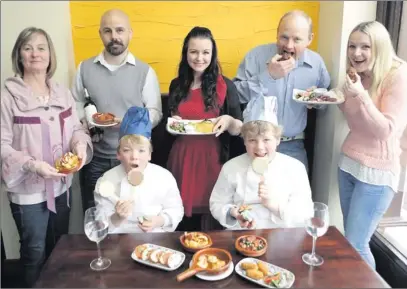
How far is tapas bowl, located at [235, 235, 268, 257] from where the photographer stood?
1473 mm

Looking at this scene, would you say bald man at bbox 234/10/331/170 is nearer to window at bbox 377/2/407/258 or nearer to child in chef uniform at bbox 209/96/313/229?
child in chef uniform at bbox 209/96/313/229

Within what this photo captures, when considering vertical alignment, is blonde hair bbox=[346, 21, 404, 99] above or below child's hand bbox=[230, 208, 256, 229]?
above

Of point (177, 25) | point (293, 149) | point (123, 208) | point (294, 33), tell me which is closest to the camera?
point (123, 208)

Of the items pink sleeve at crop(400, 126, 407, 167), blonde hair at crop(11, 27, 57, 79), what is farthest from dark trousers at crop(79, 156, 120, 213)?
pink sleeve at crop(400, 126, 407, 167)

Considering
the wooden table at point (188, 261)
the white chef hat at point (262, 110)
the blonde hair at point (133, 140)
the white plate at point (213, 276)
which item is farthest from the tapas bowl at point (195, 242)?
the white chef hat at point (262, 110)

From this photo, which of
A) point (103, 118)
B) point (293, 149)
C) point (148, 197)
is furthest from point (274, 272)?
point (103, 118)

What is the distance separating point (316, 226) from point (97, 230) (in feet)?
2.52

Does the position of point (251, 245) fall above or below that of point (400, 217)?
above

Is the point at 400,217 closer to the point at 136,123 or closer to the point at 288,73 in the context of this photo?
the point at 288,73

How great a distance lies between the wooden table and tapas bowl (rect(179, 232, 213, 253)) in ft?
0.08

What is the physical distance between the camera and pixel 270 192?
1782 millimetres

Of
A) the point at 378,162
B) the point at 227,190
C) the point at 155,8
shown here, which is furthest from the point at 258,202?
the point at 155,8

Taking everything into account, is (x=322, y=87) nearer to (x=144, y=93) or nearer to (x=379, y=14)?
(x=379, y=14)

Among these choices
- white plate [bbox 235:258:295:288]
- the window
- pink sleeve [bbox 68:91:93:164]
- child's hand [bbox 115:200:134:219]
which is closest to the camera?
white plate [bbox 235:258:295:288]
